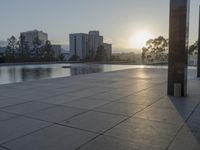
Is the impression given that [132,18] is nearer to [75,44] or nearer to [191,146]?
[191,146]

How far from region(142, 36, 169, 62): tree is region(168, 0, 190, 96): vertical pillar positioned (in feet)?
77.9

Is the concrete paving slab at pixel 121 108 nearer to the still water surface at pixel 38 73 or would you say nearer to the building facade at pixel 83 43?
the still water surface at pixel 38 73

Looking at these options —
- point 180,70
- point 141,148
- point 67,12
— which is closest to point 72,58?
point 67,12

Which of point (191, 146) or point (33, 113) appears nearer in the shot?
point (191, 146)

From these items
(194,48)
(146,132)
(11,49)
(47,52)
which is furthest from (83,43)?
(146,132)

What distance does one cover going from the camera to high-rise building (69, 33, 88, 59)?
148 feet

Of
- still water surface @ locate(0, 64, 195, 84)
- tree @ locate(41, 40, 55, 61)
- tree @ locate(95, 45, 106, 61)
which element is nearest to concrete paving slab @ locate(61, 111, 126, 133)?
still water surface @ locate(0, 64, 195, 84)

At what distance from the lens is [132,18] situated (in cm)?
1652

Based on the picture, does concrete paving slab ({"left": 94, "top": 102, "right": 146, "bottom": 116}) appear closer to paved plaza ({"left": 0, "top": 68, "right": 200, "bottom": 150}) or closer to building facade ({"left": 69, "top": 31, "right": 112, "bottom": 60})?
paved plaza ({"left": 0, "top": 68, "right": 200, "bottom": 150})

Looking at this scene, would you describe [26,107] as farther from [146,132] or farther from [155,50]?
[155,50]

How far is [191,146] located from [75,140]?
1312 mm

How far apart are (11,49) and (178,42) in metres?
37.8

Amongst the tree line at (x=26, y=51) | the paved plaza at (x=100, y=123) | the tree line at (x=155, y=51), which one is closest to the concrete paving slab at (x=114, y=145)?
the paved plaza at (x=100, y=123)

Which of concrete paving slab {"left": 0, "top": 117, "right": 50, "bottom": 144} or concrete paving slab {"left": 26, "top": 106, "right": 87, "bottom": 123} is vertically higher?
concrete paving slab {"left": 26, "top": 106, "right": 87, "bottom": 123}
